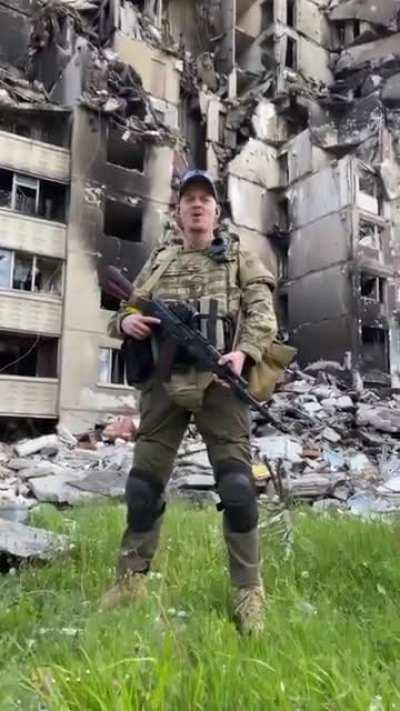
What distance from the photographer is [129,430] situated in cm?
1703

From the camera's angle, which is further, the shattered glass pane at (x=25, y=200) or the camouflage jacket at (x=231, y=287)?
the shattered glass pane at (x=25, y=200)

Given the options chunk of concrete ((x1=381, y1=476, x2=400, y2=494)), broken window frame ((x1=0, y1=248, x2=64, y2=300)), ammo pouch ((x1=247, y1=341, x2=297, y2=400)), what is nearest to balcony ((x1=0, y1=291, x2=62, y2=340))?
broken window frame ((x1=0, y1=248, x2=64, y2=300))

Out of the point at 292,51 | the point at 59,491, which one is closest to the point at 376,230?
the point at 292,51

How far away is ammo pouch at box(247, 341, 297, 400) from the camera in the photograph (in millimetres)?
2828

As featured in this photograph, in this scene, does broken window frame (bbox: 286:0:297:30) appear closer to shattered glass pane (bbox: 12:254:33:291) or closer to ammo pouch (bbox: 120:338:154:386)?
shattered glass pane (bbox: 12:254:33:291)

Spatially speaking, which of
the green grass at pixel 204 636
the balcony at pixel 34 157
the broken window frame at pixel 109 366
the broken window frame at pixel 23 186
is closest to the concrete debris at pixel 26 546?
the green grass at pixel 204 636

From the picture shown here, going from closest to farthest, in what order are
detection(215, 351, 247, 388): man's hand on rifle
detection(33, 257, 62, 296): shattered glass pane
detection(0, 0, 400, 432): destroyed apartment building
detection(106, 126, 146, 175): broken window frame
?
1. detection(215, 351, 247, 388): man's hand on rifle
2. detection(0, 0, 400, 432): destroyed apartment building
3. detection(33, 257, 62, 296): shattered glass pane
4. detection(106, 126, 146, 175): broken window frame

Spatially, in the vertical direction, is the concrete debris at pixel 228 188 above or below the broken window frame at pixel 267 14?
below

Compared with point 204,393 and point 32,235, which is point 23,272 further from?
point 204,393

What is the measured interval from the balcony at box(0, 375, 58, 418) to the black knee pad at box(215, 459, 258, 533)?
51.3 ft

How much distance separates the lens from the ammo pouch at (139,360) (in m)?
2.88

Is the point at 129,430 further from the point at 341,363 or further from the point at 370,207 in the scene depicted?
the point at 370,207

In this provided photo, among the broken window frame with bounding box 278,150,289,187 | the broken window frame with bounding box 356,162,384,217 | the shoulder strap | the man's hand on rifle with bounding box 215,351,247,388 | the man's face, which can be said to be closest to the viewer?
the man's hand on rifle with bounding box 215,351,247,388

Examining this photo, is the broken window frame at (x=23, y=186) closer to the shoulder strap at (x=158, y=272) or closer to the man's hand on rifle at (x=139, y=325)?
the shoulder strap at (x=158, y=272)
